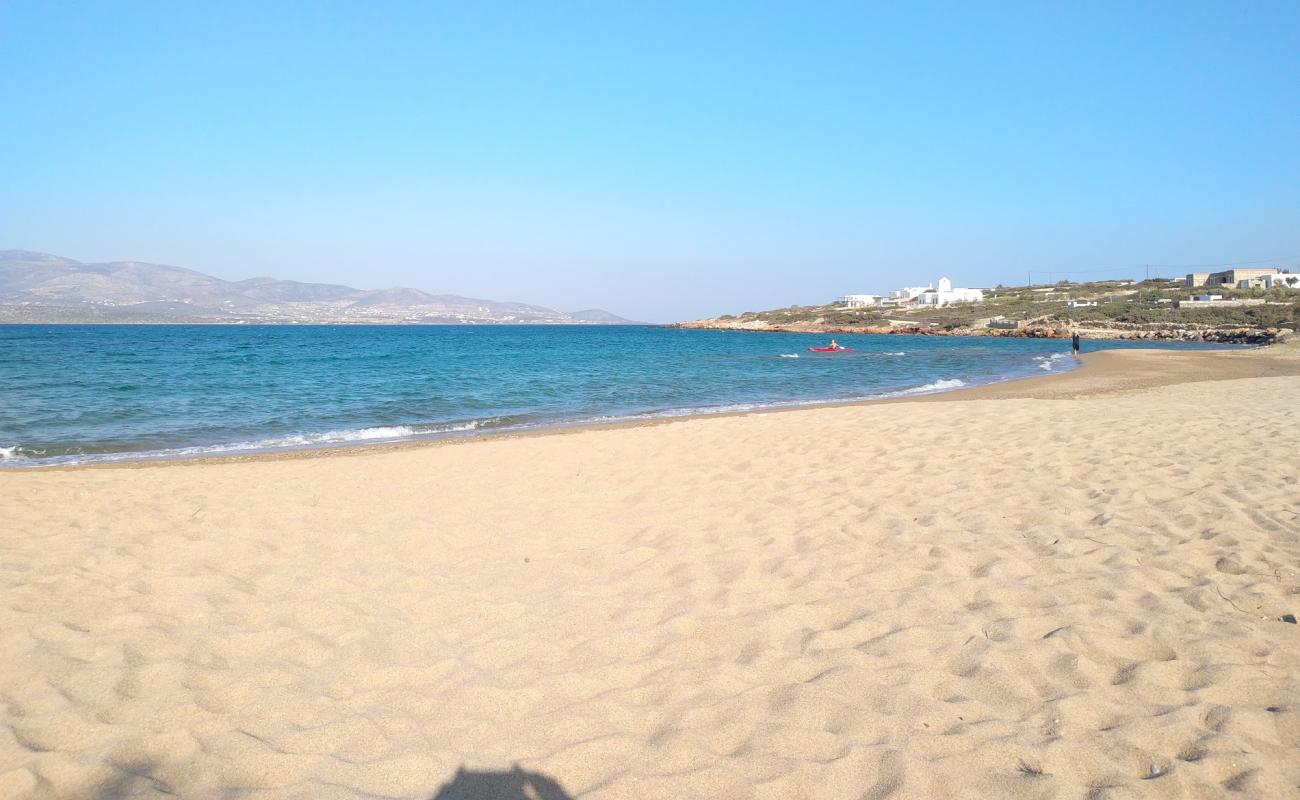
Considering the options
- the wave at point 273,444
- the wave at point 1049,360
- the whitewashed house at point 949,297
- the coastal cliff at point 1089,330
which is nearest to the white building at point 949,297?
the whitewashed house at point 949,297

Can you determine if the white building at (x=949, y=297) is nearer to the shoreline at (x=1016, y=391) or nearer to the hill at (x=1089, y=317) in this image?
the hill at (x=1089, y=317)

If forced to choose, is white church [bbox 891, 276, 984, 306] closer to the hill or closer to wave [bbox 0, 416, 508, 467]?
the hill

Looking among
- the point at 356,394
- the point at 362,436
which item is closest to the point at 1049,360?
the point at 356,394

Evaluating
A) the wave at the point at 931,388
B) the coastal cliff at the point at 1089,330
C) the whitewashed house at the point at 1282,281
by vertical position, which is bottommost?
the wave at the point at 931,388

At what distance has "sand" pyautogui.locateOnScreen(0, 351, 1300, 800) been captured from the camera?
286 cm

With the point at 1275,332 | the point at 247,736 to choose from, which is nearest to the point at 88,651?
the point at 247,736

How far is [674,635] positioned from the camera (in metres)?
3.99

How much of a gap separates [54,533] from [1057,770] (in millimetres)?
7164

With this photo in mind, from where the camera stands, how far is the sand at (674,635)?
9.37 ft

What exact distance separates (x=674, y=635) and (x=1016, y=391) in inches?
696

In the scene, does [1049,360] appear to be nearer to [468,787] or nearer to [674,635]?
[674,635]

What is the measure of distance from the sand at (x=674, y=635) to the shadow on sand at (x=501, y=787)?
0.01 meters

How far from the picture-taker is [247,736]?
3141 millimetres

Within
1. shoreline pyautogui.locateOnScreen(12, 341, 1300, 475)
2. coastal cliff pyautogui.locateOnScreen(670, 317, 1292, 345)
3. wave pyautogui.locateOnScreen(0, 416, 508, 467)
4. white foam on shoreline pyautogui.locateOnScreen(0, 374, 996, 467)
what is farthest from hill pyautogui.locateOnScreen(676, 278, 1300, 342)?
wave pyautogui.locateOnScreen(0, 416, 508, 467)
